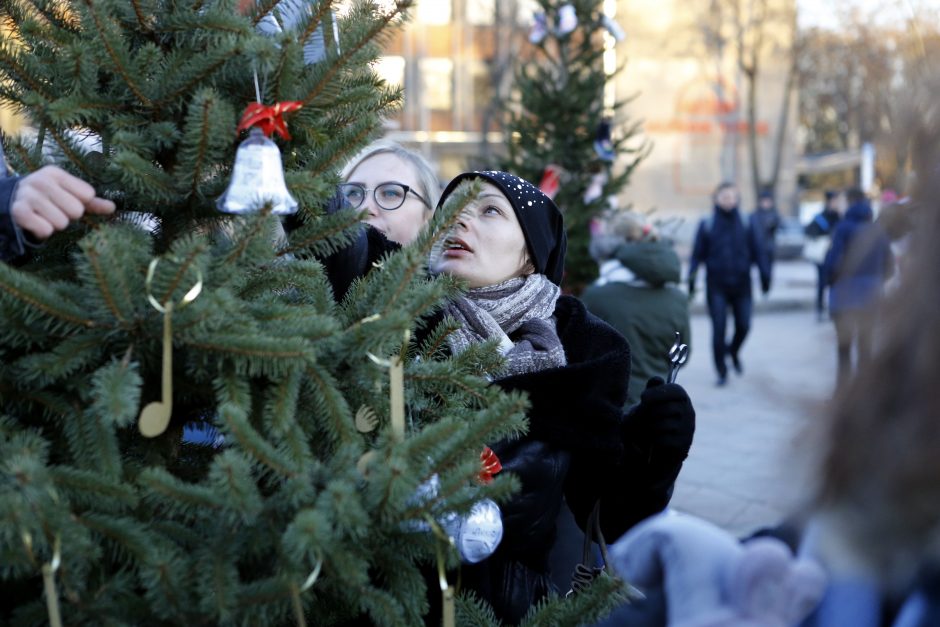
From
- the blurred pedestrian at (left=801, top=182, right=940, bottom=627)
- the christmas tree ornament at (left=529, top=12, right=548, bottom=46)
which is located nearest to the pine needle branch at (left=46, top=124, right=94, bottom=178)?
the blurred pedestrian at (left=801, top=182, right=940, bottom=627)

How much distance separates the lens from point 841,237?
11.4 metres

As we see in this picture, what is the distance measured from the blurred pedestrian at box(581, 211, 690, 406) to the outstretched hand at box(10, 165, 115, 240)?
4.21 meters

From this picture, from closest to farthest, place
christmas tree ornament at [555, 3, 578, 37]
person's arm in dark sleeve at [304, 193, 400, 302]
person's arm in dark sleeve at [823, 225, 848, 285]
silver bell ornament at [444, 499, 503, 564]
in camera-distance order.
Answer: silver bell ornament at [444, 499, 503, 564], person's arm in dark sleeve at [304, 193, 400, 302], christmas tree ornament at [555, 3, 578, 37], person's arm in dark sleeve at [823, 225, 848, 285]

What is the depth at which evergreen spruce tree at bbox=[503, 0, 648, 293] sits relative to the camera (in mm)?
7445

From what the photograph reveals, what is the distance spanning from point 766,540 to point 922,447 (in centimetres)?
24

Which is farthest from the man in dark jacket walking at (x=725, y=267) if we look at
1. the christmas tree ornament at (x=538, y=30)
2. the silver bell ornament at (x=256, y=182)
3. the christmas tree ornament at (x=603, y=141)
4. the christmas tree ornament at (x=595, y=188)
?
the silver bell ornament at (x=256, y=182)

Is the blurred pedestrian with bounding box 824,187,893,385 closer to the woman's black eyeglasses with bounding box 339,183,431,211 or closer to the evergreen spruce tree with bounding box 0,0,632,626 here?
the evergreen spruce tree with bounding box 0,0,632,626

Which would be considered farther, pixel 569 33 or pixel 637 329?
pixel 569 33

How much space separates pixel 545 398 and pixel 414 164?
4.08ft

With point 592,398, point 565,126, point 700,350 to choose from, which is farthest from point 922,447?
point 700,350

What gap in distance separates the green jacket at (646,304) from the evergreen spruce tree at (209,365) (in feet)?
12.8

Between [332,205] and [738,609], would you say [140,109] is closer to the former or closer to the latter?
[332,205]

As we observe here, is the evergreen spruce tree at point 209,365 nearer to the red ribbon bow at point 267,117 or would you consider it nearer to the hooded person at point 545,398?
the red ribbon bow at point 267,117

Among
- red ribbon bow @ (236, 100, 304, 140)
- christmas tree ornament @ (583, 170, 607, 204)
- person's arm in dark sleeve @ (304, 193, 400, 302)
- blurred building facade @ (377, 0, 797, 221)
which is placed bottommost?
person's arm in dark sleeve @ (304, 193, 400, 302)
